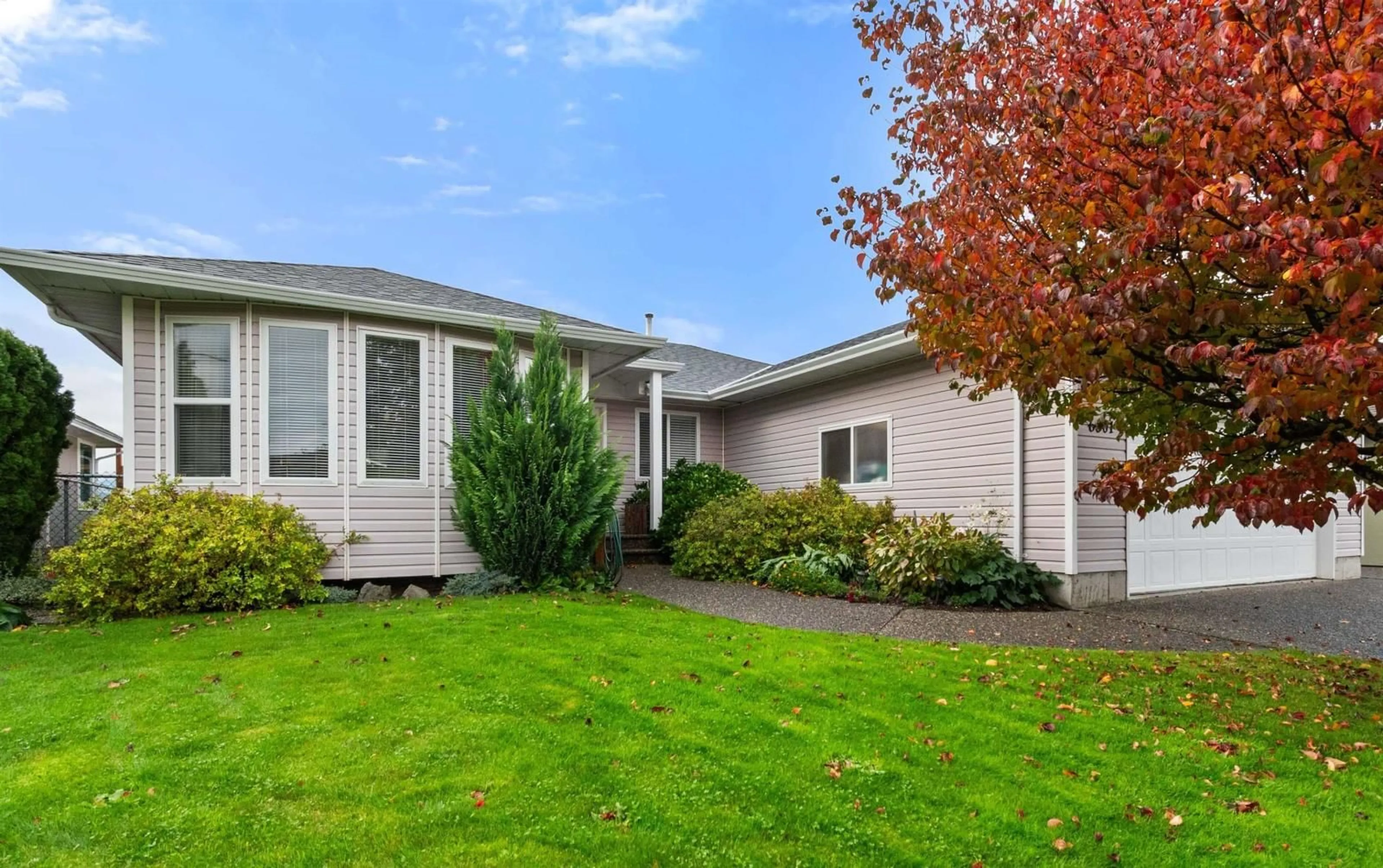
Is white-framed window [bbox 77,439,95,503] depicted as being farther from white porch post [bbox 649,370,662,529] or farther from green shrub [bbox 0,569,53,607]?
white porch post [bbox 649,370,662,529]

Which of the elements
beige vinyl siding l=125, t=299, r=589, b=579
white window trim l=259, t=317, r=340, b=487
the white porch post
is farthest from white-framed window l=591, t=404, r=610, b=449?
white window trim l=259, t=317, r=340, b=487

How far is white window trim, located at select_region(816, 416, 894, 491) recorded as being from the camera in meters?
10.3

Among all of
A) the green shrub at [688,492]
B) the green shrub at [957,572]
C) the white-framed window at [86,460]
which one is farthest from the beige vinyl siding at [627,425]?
the white-framed window at [86,460]

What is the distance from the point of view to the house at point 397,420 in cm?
707

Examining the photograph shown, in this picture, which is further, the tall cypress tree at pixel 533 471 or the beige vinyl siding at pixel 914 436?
the beige vinyl siding at pixel 914 436

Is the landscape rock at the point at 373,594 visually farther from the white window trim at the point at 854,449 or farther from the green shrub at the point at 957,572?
the white window trim at the point at 854,449

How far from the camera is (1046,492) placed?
26.5ft

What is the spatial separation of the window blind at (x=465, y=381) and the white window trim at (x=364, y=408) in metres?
0.31

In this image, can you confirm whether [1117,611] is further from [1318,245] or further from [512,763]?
[512,763]

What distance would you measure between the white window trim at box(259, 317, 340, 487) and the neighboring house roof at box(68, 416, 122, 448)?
476 inches

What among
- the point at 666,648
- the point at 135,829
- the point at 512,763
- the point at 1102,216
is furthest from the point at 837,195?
the point at 135,829

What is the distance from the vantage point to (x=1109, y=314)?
3189 mm

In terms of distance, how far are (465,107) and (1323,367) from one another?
13376 millimetres

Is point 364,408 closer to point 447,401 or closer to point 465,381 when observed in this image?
point 447,401
